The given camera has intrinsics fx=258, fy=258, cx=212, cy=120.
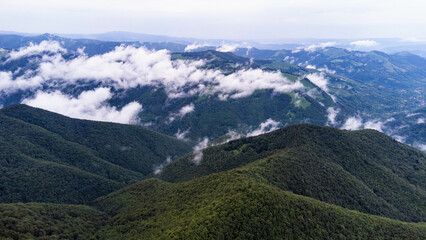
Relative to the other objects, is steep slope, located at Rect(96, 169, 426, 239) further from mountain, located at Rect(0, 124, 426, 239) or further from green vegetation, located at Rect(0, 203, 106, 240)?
green vegetation, located at Rect(0, 203, 106, 240)

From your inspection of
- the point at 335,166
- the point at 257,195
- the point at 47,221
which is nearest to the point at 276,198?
the point at 257,195

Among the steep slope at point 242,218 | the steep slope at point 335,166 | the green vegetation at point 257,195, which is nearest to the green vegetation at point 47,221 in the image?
the green vegetation at point 257,195

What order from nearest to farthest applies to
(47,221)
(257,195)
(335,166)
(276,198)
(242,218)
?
(242,218) → (257,195) → (276,198) → (47,221) → (335,166)

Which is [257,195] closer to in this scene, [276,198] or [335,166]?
[276,198]

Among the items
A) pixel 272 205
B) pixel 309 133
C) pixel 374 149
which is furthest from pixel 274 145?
pixel 272 205

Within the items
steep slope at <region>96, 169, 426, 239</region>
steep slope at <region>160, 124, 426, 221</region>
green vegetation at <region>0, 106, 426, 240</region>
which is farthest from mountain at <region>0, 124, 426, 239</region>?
steep slope at <region>160, 124, 426, 221</region>

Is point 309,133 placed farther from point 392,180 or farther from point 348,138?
point 392,180

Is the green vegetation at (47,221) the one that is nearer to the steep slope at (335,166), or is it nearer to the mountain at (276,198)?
the mountain at (276,198)
